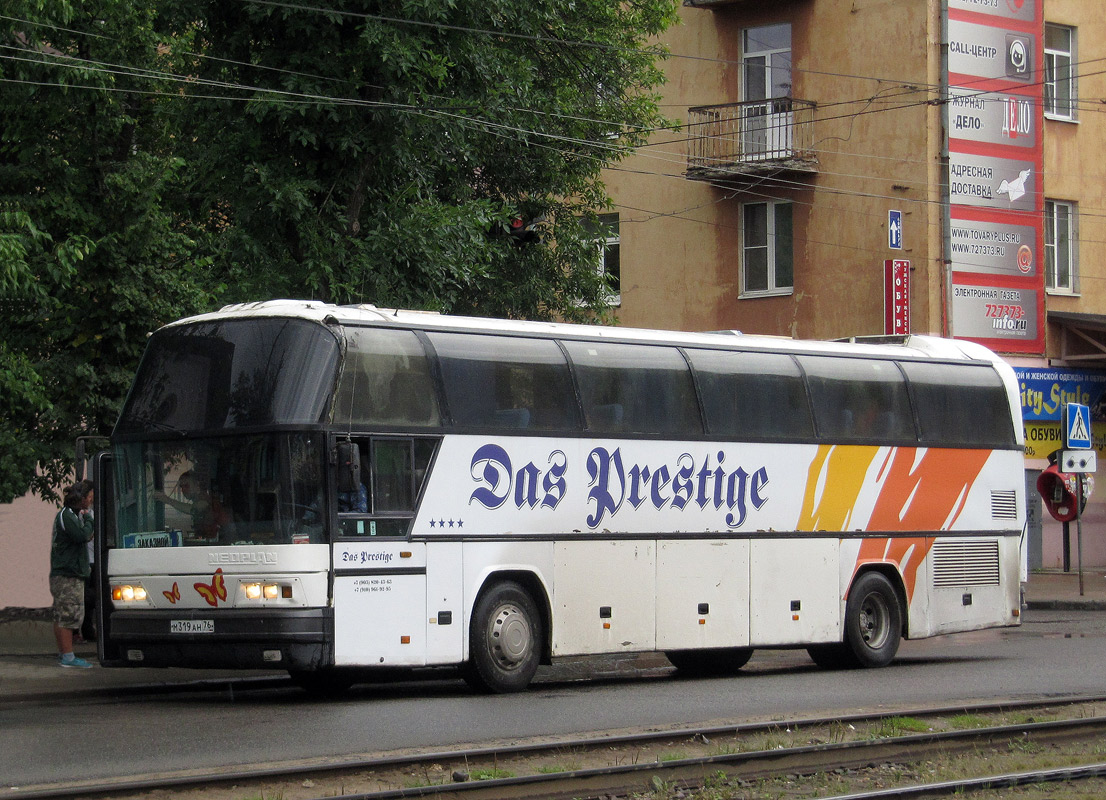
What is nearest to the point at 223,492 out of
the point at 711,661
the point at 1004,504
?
the point at 711,661

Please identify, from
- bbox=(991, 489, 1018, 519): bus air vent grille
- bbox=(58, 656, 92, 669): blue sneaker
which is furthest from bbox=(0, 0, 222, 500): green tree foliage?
bbox=(991, 489, 1018, 519): bus air vent grille

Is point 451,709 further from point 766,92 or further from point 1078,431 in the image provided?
point 766,92

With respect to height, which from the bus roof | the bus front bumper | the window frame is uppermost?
the window frame

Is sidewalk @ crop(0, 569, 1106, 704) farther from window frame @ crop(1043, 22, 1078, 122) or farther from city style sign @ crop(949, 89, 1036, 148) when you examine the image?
window frame @ crop(1043, 22, 1078, 122)

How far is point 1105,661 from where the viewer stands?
18203mm

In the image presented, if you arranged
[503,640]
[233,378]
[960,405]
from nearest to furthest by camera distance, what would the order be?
A: [233,378] → [503,640] → [960,405]

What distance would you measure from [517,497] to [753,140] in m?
21.0

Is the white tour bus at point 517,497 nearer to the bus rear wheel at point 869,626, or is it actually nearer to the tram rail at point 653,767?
the bus rear wheel at point 869,626

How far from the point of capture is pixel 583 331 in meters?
16.1

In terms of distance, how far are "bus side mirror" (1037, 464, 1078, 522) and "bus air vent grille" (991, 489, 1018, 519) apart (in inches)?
482

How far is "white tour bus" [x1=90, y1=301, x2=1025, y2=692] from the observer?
13.7 m

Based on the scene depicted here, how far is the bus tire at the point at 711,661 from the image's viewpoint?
59.9 ft

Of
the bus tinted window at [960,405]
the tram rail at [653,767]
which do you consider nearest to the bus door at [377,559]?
the tram rail at [653,767]

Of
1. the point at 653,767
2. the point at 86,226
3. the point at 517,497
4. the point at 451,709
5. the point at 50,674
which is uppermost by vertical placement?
the point at 86,226
